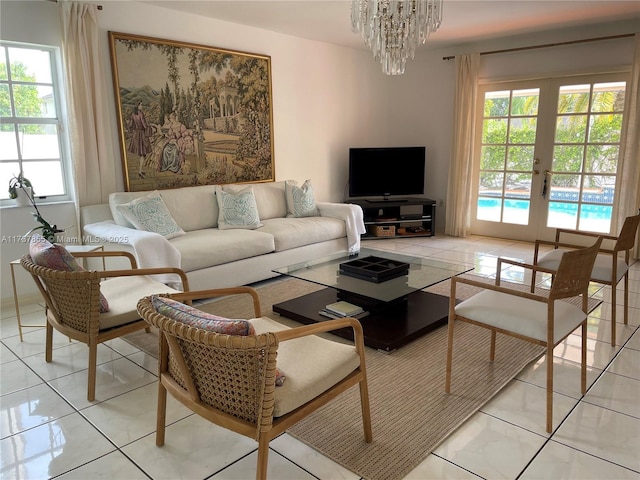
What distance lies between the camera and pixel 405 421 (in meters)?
2.07

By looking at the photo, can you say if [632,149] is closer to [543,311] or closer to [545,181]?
[545,181]

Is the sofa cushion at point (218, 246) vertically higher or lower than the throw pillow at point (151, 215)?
lower

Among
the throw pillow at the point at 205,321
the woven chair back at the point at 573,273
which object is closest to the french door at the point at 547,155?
the woven chair back at the point at 573,273

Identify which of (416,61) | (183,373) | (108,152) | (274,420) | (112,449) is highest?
(416,61)

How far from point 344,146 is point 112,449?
493 centimetres

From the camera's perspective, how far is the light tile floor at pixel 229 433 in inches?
69.6

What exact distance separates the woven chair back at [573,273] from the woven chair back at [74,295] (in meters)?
2.07

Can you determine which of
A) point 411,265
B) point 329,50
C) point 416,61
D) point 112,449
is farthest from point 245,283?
point 416,61

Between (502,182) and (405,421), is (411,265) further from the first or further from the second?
(502,182)

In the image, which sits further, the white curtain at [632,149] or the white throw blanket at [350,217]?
the white throw blanket at [350,217]

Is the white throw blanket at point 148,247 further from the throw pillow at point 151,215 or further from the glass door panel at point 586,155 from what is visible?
the glass door panel at point 586,155

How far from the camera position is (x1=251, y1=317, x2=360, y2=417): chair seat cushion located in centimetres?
157

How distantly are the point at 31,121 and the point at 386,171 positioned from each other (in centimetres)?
400

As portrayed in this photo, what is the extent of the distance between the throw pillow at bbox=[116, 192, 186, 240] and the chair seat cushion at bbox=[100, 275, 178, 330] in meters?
0.87
